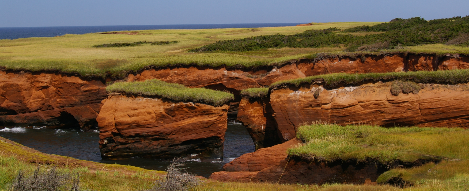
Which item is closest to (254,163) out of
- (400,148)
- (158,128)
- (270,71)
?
(400,148)

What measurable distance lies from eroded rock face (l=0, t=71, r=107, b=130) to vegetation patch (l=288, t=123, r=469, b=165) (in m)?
14.3

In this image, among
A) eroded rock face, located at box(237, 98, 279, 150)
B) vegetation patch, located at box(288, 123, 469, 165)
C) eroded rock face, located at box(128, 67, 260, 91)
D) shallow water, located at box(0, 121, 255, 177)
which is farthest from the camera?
eroded rock face, located at box(128, 67, 260, 91)

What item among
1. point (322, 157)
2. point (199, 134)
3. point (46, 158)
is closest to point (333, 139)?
point (322, 157)

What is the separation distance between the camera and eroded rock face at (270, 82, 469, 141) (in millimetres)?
15406

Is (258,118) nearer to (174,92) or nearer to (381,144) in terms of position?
(174,92)

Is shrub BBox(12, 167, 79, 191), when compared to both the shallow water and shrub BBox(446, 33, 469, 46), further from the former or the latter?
shrub BBox(446, 33, 469, 46)

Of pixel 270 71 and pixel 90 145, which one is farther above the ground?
pixel 270 71

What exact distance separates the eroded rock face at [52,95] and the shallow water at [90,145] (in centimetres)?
104

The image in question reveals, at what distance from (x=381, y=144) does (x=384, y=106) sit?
3.43m

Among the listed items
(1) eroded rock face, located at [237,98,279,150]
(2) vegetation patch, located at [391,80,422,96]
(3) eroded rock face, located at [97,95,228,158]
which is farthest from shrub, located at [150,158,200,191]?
(2) vegetation patch, located at [391,80,422,96]

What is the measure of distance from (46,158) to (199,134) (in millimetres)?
6671

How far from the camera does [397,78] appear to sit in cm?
1634

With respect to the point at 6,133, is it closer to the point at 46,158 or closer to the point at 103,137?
the point at 103,137

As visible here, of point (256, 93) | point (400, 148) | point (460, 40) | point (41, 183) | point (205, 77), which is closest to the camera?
point (41, 183)
